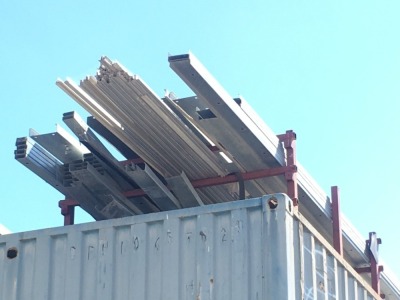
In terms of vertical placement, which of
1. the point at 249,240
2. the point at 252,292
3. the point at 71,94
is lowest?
the point at 252,292

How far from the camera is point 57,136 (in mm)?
10766

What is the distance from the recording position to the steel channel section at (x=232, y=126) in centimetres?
905

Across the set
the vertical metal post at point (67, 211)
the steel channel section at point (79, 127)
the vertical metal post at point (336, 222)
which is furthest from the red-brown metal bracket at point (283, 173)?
the vertical metal post at point (336, 222)

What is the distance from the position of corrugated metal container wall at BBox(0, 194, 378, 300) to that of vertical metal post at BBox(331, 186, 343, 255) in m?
2.75

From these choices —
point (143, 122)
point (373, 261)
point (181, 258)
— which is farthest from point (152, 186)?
point (373, 261)

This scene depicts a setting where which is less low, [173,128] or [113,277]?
[173,128]

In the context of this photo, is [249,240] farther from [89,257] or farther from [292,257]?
[89,257]

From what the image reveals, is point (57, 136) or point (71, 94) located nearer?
point (71, 94)

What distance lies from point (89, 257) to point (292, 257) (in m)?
1.95

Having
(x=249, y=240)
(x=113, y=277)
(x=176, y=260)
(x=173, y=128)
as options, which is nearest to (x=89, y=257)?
(x=113, y=277)

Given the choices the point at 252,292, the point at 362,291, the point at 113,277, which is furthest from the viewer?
the point at 362,291

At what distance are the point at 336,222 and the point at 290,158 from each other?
1738 millimetres

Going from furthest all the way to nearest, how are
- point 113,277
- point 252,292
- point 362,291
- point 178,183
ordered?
point 178,183, point 362,291, point 113,277, point 252,292

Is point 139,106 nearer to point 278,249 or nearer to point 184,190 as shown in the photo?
point 184,190
